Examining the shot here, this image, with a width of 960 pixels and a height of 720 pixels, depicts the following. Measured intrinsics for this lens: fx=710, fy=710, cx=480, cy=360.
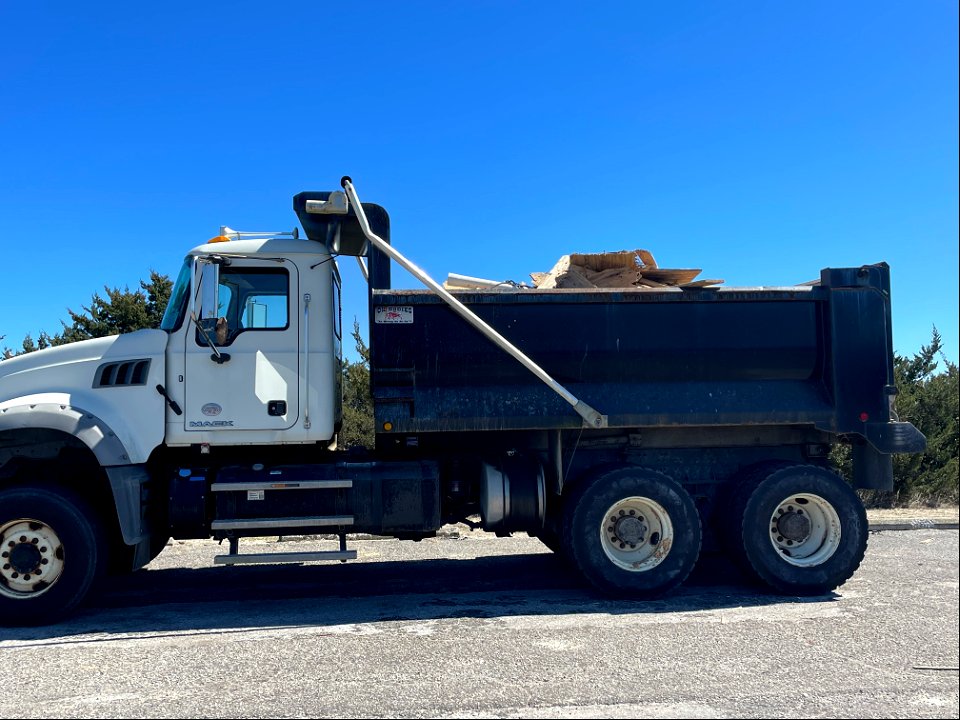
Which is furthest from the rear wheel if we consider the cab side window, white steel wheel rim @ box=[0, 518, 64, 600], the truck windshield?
white steel wheel rim @ box=[0, 518, 64, 600]

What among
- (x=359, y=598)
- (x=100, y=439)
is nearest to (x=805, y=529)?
(x=359, y=598)

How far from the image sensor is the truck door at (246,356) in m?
6.23

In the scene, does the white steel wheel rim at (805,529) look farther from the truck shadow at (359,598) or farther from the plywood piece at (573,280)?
the plywood piece at (573,280)

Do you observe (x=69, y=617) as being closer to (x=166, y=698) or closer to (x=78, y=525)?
(x=78, y=525)

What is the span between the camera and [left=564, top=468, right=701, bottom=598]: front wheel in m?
6.21

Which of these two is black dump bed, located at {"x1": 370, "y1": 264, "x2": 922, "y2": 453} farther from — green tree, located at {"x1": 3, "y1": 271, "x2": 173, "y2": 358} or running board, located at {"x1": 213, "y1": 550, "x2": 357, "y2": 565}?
green tree, located at {"x1": 3, "y1": 271, "x2": 173, "y2": 358}

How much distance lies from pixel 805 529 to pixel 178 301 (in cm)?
606

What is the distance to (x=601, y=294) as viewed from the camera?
6.42 metres

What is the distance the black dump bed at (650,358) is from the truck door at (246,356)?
2.68 ft

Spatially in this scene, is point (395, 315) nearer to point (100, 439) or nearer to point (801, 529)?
point (100, 439)

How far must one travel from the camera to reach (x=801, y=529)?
6461mm

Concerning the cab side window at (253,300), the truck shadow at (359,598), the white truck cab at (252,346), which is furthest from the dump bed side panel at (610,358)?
the truck shadow at (359,598)

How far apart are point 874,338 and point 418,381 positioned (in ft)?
13.8

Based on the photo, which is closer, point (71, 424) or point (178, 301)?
point (71, 424)
